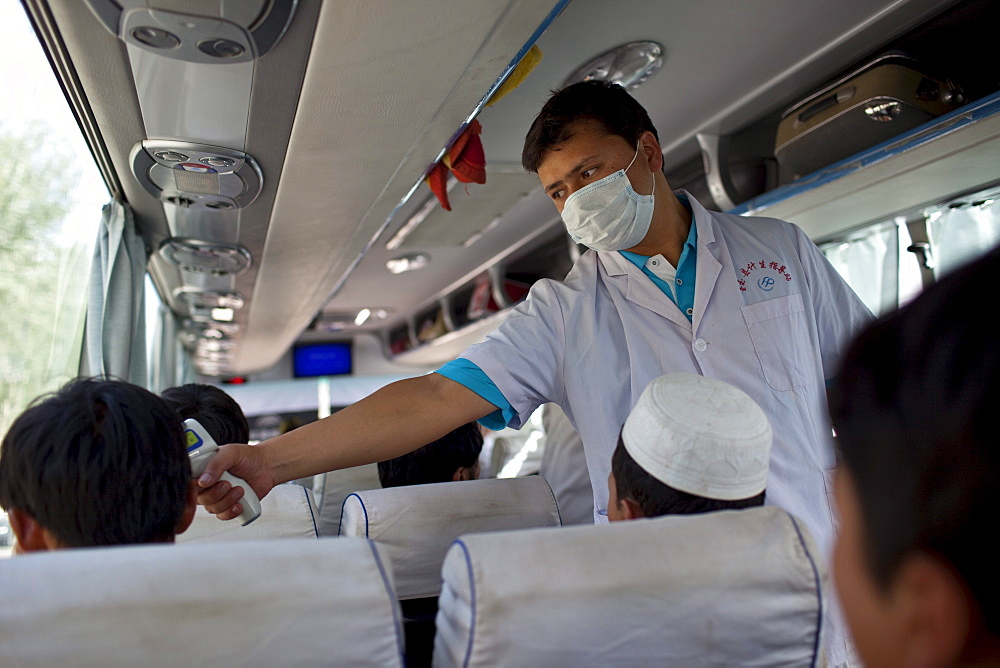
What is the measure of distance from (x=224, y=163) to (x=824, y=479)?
234cm

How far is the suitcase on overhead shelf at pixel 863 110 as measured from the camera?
8.80ft

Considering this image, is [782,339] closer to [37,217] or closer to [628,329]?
[628,329]

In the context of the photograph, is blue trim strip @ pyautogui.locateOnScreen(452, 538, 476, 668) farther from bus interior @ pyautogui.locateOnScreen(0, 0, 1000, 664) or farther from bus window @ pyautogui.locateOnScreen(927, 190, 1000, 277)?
bus window @ pyautogui.locateOnScreen(927, 190, 1000, 277)

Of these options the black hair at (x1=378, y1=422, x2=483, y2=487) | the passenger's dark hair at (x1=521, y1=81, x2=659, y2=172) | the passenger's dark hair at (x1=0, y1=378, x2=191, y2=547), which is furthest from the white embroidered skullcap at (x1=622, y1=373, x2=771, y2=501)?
the black hair at (x1=378, y1=422, x2=483, y2=487)

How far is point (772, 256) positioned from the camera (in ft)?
7.50

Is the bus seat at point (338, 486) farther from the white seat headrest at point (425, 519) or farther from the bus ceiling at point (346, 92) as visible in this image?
the white seat headrest at point (425, 519)

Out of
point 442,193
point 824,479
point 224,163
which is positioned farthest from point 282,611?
point 442,193

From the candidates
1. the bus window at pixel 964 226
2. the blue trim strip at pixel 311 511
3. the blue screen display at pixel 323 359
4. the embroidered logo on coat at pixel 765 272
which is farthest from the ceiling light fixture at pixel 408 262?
the blue screen display at pixel 323 359

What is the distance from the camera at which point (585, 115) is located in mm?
2314

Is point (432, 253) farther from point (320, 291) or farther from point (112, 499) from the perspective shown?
point (112, 499)

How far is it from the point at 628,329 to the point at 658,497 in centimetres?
91

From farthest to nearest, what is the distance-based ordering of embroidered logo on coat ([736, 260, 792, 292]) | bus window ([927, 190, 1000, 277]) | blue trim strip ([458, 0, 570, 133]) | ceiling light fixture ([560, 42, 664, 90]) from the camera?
bus window ([927, 190, 1000, 277]) → ceiling light fixture ([560, 42, 664, 90]) → embroidered logo on coat ([736, 260, 792, 292]) → blue trim strip ([458, 0, 570, 133])

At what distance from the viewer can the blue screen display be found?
40.6 feet

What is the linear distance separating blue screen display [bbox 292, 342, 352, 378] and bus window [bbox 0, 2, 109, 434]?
342 inches
